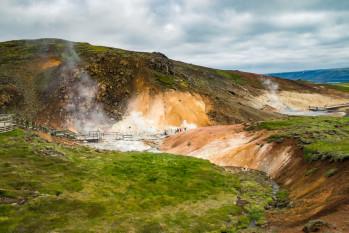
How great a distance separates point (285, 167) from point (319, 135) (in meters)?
8.35

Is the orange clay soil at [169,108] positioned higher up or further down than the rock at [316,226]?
higher up

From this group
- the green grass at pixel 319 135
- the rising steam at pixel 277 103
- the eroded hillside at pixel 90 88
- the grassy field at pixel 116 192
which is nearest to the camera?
the grassy field at pixel 116 192

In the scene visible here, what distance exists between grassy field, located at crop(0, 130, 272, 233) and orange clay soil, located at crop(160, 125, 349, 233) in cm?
292

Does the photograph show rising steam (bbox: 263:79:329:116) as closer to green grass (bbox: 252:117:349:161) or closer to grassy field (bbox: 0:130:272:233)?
green grass (bbox: 252:117:349:161)

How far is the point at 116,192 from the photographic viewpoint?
124 feet

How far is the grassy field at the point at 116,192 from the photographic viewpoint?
103ft

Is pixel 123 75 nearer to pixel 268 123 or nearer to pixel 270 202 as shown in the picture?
pixel 268 123

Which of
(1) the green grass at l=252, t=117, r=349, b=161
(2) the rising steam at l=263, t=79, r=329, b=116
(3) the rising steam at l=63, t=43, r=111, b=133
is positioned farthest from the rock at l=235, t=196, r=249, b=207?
(2) the rising steam at l=263, t=79, r=329, b=116

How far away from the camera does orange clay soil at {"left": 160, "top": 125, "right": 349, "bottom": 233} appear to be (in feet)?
97.3

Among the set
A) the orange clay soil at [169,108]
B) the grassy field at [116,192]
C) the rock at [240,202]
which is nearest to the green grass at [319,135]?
the grassy field at [116,192]

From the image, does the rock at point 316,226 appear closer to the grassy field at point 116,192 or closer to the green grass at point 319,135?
the grassy field at point 116,192

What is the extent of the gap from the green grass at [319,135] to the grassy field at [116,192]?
24.3 feet

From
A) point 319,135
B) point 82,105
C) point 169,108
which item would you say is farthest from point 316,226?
point 82,105

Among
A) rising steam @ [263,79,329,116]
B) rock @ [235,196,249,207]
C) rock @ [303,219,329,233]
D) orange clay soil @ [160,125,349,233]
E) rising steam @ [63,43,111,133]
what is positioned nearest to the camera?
rock @ [303,219,329,233]
